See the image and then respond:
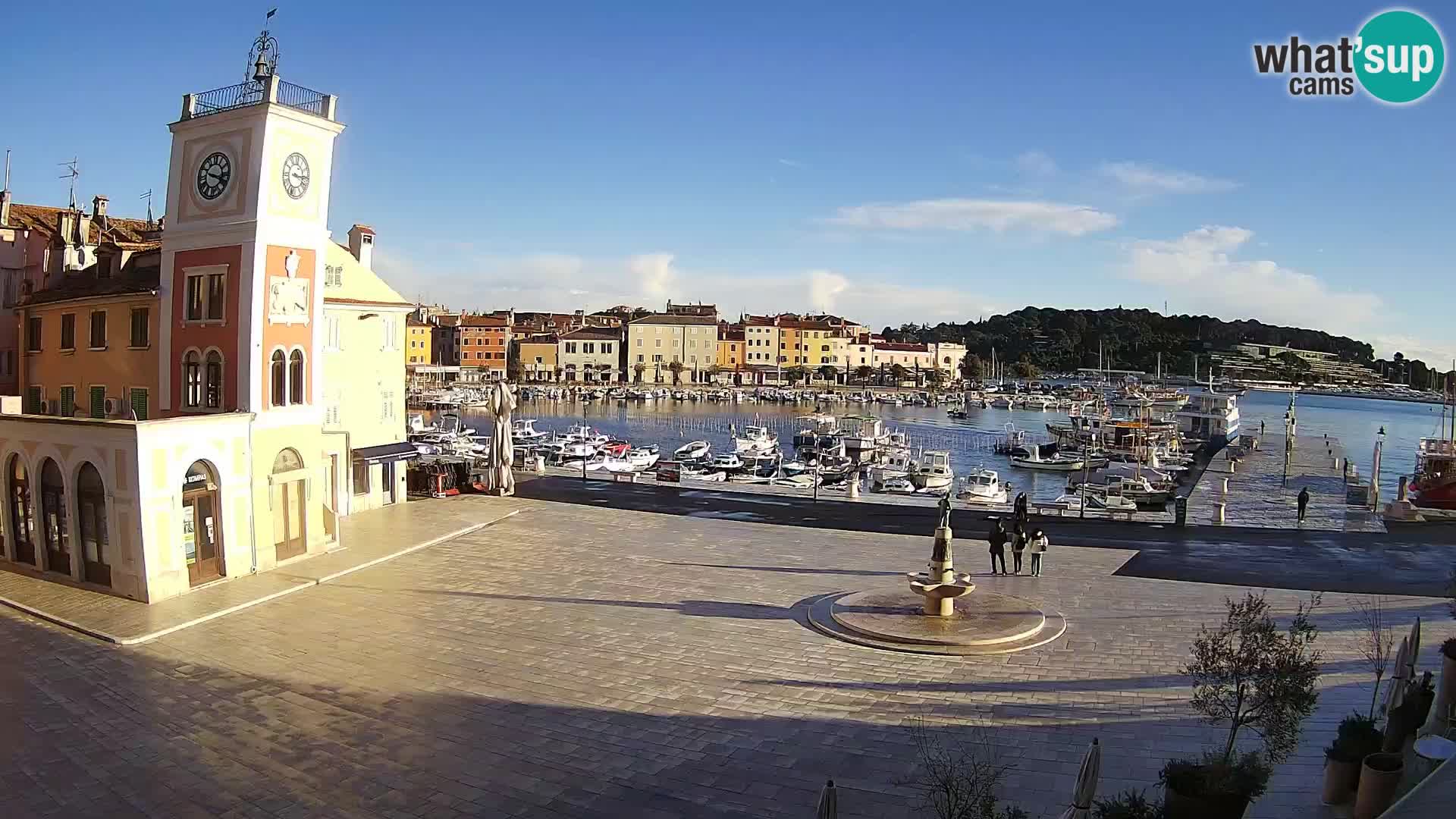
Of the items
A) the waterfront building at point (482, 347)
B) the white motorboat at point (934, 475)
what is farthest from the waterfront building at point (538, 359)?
the white motorboat at point (934, 475)

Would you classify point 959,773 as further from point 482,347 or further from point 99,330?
point 482,347

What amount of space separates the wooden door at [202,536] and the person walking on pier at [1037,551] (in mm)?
13564

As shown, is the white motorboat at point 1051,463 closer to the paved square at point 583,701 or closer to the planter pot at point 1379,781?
the paved square at point 583,701

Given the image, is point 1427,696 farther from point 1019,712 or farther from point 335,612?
point 335,612

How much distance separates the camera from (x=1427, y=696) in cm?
739

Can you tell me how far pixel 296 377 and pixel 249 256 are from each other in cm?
232

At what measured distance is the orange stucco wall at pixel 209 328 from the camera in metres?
16.9

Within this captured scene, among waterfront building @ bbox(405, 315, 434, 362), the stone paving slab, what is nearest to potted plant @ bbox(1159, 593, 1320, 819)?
the stone paving slab

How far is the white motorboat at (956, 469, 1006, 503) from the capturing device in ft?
131

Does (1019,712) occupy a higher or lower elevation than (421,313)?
lower

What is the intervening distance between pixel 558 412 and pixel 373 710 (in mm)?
86652

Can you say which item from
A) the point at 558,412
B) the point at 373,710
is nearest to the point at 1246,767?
the point at 373,710

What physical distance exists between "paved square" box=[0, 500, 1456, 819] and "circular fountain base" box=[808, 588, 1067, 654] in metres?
0.31

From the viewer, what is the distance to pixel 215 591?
15016 millimetres
